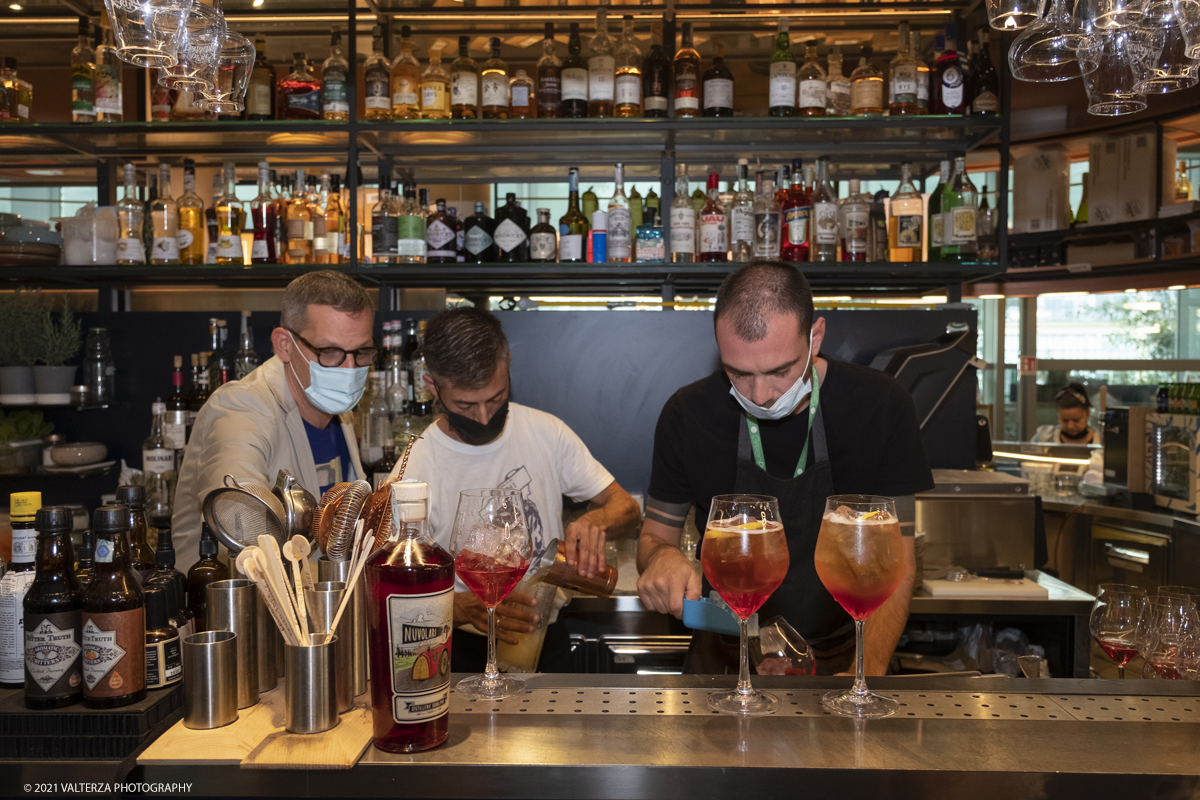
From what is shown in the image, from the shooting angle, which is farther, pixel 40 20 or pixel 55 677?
pixel 40 20

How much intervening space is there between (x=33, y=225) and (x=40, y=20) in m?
0.89

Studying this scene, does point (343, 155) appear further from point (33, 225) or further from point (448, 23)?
point (33, 225)

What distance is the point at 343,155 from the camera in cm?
319

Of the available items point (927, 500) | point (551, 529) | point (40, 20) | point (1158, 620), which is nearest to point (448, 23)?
point (40, 20)

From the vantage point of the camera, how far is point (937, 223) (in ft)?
9.51

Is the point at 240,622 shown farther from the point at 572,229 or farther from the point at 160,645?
the point at 572,229

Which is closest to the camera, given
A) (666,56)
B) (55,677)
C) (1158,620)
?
(55,677)

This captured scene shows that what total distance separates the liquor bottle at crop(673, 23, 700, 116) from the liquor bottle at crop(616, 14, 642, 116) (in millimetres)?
134

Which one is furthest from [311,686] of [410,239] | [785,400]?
[410,239]

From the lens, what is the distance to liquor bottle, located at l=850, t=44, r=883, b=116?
2.85 meters

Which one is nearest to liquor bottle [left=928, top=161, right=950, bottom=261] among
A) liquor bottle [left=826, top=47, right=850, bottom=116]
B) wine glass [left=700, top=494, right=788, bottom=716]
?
liquor bottle [left=826, top=47, right=850, bottom=116]

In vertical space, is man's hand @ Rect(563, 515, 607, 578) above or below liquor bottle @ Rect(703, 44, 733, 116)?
below

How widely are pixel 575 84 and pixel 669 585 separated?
2128 millimetres

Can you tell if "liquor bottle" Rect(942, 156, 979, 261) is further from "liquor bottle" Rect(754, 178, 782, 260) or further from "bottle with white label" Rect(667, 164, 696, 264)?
"bottle with white label" Rect(667, 164, 696, 264)
